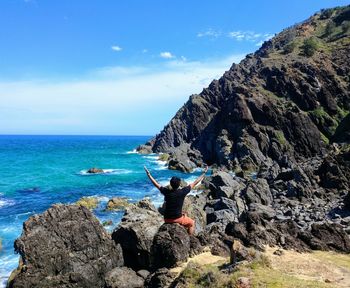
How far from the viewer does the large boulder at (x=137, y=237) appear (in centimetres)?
2070

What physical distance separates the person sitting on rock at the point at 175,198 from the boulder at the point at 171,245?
37cm

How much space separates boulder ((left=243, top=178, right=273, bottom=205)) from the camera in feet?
148

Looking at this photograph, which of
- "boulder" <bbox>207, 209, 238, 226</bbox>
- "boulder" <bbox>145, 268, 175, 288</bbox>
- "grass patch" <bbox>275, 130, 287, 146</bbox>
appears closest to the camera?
"boulder" <bbox>145, 268, 175, 288</bbox>

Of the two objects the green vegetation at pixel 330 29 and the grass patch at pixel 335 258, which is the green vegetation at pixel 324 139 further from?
the grass patch at pixel 335 258

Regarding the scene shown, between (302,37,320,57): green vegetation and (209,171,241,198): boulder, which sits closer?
(209,171,241,198): boulder

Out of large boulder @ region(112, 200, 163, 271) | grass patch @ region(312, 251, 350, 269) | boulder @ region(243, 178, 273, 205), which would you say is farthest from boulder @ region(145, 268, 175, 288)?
boulder @ region(243, 178, 273, 205)

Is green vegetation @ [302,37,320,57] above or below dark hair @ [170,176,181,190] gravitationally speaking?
above

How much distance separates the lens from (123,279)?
19.1 metres

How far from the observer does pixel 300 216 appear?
38.0 m

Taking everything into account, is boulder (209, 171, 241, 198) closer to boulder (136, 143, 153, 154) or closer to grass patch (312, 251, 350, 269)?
grass patch (312, 251, 350, 269)

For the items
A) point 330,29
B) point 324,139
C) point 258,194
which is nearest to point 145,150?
point 324,139

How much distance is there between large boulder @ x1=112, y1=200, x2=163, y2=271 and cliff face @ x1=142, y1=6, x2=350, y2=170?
60.9 metres

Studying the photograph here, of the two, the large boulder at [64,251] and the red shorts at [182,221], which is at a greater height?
the red shorts at [182,221]

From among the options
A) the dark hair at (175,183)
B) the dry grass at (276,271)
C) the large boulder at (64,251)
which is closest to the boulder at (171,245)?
the dry grass at (276,271)
